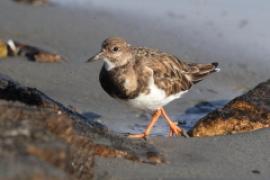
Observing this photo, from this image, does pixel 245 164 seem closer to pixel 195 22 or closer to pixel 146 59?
pixel 146 59

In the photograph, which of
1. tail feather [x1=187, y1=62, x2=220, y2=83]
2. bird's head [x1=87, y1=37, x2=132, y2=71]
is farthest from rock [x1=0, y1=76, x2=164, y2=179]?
tail feather [x1=187, y1=62, x2=220, y2=83]

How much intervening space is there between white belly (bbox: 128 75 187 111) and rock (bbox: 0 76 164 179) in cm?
61

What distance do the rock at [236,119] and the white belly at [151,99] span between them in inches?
12.6

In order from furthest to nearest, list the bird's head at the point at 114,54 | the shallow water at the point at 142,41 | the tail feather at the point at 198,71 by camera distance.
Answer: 1. the shallow water at the point at 142,41
2. the tail feather at the point at 198,71
3. the bird's head at the point at 114,54

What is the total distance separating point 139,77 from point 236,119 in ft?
2.42

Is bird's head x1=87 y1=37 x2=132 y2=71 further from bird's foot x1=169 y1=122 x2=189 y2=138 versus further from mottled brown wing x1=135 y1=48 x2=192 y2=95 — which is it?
bird's foot x1=169 y1=122 x2=189 y2=138

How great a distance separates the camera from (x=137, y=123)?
5832 mm

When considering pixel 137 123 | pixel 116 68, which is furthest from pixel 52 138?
pixel 137 123

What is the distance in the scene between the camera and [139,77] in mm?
5102

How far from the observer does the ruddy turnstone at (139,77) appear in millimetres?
5051

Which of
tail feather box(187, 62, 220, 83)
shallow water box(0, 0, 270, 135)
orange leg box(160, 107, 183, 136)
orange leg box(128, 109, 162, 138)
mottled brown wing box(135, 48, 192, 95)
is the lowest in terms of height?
shallow water box(0, 0, 270, 135)

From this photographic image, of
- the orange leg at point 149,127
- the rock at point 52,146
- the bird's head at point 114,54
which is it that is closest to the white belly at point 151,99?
the orange leg at point 149,127

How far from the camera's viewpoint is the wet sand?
172 inches

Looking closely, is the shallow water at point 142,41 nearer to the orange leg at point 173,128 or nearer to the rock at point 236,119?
the orange leg at point 173,128
